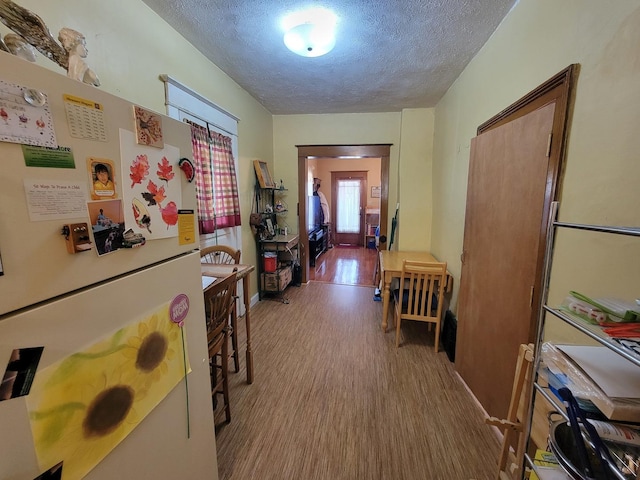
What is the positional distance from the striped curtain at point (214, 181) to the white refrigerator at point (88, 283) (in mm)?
1471

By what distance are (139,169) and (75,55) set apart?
1.60ft

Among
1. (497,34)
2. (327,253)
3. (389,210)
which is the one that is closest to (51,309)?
(497,34)

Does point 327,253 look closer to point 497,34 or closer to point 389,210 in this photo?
point 389,210

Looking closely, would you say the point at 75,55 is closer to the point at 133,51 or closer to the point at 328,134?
the point at 133,51

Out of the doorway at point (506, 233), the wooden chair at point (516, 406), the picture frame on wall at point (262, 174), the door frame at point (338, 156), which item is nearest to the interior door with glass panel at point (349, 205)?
the door frame at point (338, 156)

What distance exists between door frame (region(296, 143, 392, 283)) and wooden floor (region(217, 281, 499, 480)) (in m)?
1.75

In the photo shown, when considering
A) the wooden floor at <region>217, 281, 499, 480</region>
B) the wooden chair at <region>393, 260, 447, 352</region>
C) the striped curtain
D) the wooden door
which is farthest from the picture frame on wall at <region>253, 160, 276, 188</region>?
the wooden door

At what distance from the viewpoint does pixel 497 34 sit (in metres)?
1.88

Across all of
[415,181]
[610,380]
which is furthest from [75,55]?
[415,181]

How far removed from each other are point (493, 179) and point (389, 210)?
2.43 meters

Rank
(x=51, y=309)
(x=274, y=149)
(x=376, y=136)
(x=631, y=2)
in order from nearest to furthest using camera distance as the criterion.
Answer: (x=51, y=309)
(x=631, y=2)
(x=376, y=136)
(x=274, y=149)

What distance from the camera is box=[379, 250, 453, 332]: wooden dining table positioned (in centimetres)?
274

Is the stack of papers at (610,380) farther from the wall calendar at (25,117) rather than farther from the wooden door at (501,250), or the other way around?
the wall calendar at (25,117)

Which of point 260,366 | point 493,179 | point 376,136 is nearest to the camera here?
point 493,179
